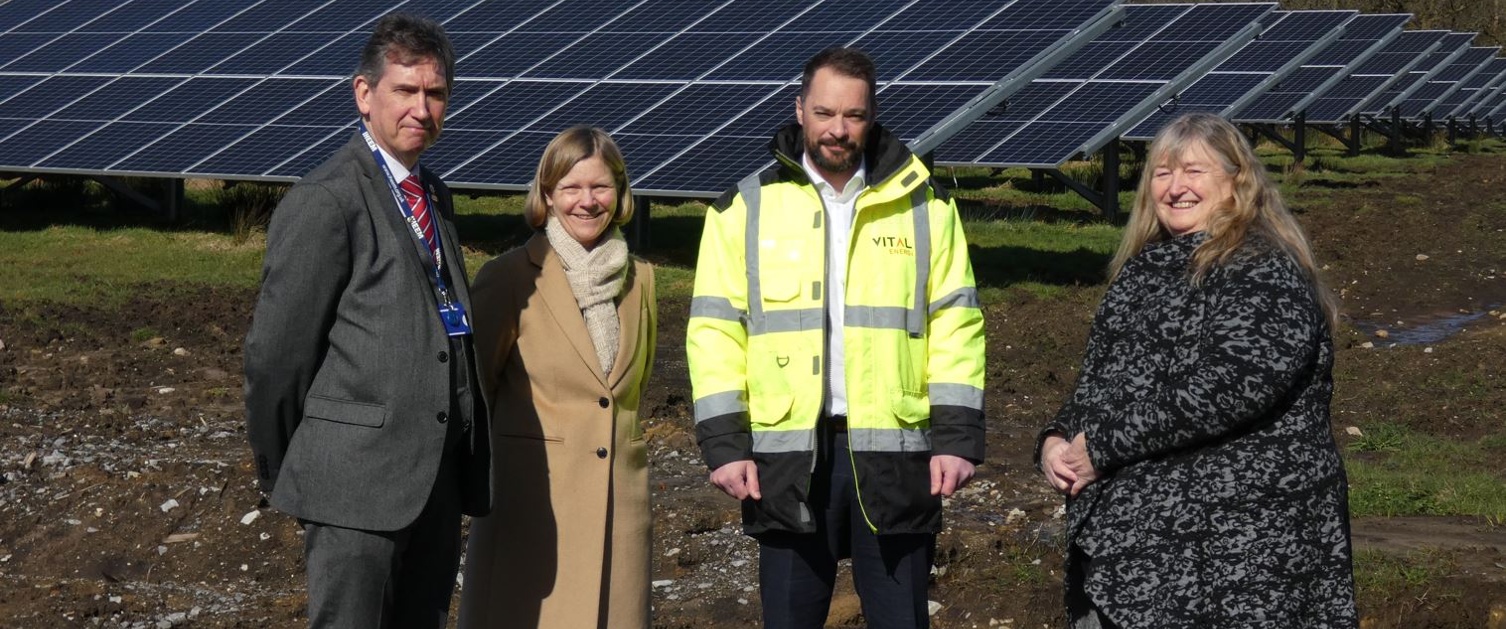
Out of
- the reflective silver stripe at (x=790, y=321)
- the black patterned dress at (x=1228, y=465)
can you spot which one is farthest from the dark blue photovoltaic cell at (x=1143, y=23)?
the black patterned dress at (x=1228, y=465)

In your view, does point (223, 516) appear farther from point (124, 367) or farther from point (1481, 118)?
point (1481, 118)

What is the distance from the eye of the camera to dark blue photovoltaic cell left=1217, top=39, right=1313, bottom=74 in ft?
80.5

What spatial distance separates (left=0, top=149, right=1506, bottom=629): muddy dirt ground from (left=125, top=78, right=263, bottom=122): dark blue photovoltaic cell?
13.4 feet

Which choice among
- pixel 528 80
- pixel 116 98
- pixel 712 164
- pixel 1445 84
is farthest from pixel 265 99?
pixel 1445 84

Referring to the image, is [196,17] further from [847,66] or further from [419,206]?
[847,66]

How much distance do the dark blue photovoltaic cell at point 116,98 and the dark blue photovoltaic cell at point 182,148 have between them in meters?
1.15

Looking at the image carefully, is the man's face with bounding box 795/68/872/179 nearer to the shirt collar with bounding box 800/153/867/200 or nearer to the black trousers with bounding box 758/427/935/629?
the shirt collar with bounding box 800/153/867/200

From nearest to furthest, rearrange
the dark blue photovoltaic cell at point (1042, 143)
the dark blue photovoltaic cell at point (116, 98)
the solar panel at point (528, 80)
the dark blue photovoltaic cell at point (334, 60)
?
→ 1. the solar panel at point (528, 80)
2. the dark blue photovoltaic cell at point (1042, 143)
3. the dark blue photovoltaic cell at point (116, 98)
4. the dark blue photovoltaic cell at point (334, 60)

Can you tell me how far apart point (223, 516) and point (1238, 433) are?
4665mm

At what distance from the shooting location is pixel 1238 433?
3.28m

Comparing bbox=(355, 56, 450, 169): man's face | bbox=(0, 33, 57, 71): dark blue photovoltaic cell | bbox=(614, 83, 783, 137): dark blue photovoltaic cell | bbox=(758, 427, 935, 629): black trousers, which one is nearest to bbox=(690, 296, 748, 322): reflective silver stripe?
bbox=(758, 427, 935, 629): black trousers

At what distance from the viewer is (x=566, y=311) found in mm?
4102

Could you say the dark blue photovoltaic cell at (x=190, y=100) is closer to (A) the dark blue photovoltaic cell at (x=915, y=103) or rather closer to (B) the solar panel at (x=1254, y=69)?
(A) the dark blue photovoltaic cell at (x=915, y=103)

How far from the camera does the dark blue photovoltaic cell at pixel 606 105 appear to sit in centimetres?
1391
